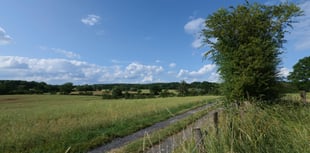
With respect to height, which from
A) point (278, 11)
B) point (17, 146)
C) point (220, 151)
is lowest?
point (17, 146)

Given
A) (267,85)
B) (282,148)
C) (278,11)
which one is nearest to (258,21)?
(278,11)

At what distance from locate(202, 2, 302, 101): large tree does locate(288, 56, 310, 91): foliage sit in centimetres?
5036

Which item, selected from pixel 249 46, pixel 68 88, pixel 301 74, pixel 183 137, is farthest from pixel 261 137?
pixel 68 88

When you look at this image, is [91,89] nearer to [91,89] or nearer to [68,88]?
[91,89]

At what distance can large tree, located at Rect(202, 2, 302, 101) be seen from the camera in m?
10.6

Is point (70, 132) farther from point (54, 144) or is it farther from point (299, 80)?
point (299, 80)

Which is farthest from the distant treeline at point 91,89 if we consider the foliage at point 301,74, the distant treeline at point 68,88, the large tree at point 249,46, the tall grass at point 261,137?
the tall grass at point 261,137

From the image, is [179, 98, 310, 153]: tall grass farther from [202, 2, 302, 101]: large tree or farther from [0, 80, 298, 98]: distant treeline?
[0, 80, 298, 98]: distant treeline

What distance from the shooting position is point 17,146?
7.50 m

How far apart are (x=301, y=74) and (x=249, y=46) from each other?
58245mm

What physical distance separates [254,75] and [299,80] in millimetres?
59109

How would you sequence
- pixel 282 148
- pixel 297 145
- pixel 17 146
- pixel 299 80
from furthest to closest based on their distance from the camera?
pixel 299 80, pixel 17 146, pixel 282 148, pixel 297 145

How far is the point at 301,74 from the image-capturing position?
57625 mm

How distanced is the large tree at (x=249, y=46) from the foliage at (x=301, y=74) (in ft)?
165
